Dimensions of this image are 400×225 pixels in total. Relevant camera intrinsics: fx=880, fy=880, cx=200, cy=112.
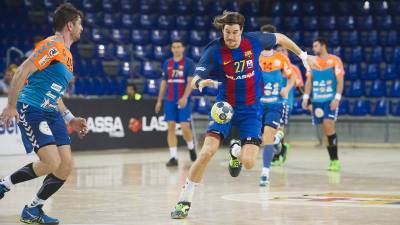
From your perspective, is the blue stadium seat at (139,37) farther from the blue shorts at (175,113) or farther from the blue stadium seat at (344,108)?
the blue shorts at (175,113)

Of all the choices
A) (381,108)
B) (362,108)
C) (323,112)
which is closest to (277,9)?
(362,108)

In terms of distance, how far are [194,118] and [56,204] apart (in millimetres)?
14945

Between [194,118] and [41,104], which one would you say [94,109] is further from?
[41,104]

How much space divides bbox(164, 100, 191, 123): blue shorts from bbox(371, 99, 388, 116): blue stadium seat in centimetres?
897

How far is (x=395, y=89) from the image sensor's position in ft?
82.9

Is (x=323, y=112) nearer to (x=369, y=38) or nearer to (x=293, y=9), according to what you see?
(x=369, y=38)

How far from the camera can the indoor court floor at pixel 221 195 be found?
30.2 feet

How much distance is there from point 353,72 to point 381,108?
65.6 inches

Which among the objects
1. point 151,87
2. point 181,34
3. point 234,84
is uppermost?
point 181,34

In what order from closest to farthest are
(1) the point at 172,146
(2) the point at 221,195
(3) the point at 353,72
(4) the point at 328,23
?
(2) the point at 221,195 < (1) the point at 172,146 < (3) the point at 353,72 < (4) the point at 328,23

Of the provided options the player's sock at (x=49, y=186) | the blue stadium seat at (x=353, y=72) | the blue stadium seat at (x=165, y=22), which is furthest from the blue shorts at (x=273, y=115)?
the blue stadium seat at (x=165, y=22)

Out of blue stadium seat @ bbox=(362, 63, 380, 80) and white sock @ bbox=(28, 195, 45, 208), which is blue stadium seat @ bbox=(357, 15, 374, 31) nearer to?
blue stadium seat @ bbox=(362, 63, 380, 80)

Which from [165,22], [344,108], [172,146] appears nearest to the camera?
[172,146]

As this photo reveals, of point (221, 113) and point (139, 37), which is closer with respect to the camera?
point (221, 113)
